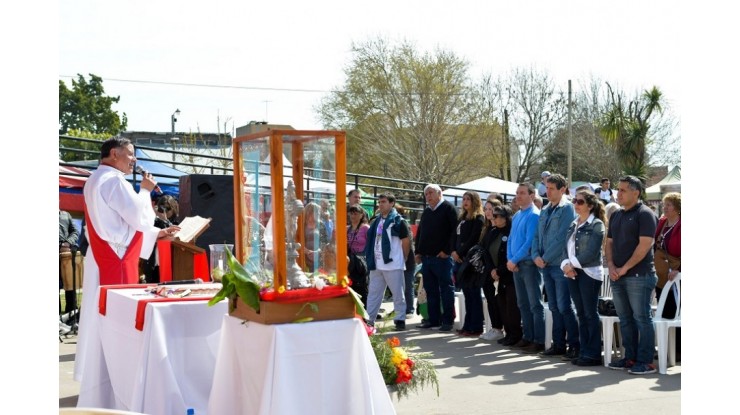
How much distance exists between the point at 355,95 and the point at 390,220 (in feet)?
95.4

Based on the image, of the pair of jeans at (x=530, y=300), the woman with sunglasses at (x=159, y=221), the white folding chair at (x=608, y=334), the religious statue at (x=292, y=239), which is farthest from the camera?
the woman with sunglasses at (x=159, y=221)

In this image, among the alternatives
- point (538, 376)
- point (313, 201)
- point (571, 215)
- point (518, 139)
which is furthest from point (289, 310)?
point (518, 139)

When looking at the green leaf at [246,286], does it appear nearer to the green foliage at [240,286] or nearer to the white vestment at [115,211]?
the green foliage at [240,286]

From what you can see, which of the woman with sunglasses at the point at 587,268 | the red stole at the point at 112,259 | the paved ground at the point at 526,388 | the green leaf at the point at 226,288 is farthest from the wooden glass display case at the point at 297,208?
the woman with sunglasses at the point at 587,268

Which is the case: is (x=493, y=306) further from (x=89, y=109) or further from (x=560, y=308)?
(x=89, y=109)

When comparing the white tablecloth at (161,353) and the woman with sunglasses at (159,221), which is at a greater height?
the woman with sunglasses at (159,221)

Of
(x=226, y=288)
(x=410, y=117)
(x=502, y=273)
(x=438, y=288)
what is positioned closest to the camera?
(x=226, y=288)

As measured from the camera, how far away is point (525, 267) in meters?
9.57

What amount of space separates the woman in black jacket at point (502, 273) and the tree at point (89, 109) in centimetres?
4480

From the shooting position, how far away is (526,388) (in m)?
7.71

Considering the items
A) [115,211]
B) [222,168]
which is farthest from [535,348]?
[222,168]

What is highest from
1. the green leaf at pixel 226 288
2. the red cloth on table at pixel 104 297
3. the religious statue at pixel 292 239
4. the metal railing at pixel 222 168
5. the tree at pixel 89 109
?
the tree at pixel 89 109

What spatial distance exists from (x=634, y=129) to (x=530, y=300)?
113 ft

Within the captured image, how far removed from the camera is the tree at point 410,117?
132ft
